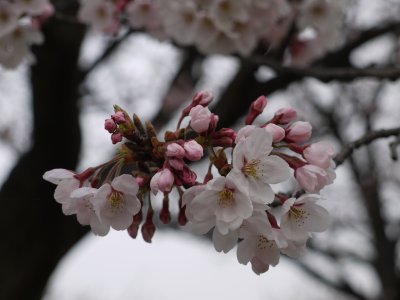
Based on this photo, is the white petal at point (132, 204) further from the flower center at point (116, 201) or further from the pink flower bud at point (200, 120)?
the pink flower bud at point (200, 120)

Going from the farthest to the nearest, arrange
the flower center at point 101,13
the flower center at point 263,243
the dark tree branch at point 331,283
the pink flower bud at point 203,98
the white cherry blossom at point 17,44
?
the dark tree branch at point 331,283 → the flower center at point 101,13 → the white cherry blossom at point 17,44 → the pink flower bud at point 203,98 → the flower center at point 263,243

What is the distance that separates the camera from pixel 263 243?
113 cm

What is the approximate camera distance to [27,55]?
2.66 m

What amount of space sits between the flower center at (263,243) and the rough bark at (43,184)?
8.59ft

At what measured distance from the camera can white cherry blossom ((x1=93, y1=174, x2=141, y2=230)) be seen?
108cm

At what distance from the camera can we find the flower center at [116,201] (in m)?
1.09

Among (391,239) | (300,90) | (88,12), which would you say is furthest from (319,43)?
(300,90)

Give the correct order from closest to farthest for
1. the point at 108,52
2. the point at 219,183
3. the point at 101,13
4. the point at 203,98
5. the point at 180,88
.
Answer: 1. the point at 219,183
2. the point at 203,98
3. the point at 101,13
4. the point at 108,52
5. the point at 180,88

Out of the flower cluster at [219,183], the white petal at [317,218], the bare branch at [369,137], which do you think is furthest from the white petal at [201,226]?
the bare branch at [369,137]

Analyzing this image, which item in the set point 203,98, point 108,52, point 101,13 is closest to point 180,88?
point 108,52

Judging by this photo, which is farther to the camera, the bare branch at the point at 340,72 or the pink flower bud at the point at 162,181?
the bare branch at the point at 340,72

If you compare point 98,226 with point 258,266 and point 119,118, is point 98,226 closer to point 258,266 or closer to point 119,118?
point 119,118

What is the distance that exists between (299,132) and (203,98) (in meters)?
0.24

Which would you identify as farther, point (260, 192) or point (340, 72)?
point (340, 72)
